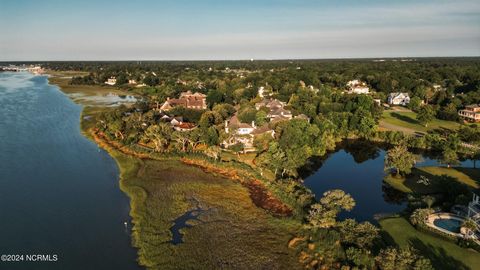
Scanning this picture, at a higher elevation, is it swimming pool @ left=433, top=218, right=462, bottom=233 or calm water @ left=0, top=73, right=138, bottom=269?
swimming pool @ left=433, top=218, right=462, bottom=233

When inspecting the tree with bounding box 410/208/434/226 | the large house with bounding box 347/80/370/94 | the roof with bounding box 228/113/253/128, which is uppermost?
the large house with bounding box 347/80/370/94

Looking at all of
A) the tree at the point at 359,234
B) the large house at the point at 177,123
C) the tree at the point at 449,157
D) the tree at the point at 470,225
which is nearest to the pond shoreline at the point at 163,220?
the tree at the point at 359,234

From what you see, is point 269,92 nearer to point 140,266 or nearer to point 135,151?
point 135,151

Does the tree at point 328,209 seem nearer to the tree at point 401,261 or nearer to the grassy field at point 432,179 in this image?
the tree at point 401,261

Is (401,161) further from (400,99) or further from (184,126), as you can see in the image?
(400,99)

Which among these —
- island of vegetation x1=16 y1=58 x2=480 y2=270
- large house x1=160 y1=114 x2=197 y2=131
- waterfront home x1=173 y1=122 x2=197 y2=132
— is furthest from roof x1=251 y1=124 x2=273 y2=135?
waterfront home x1=173 y1=122 x2=197 y2=132

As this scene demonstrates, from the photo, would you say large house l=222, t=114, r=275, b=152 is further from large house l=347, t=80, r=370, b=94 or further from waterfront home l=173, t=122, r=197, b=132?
large house l=347, t=80, r=370, b=94

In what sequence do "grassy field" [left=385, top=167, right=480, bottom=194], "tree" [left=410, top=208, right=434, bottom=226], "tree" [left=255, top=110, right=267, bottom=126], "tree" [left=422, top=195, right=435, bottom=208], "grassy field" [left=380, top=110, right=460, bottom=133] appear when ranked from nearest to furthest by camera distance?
"tree" [left=410, top=208, right=434, bottom=226] → "tree" [left=422, top=195, right=435, bottom=208] → "grassy field" [left=385, top=167, right=480, bottom=194] → "tree" [left=255, top=110, right=267, bottom=126] → "grassy field" [left=380, top=110, right=460, bottom=133]
